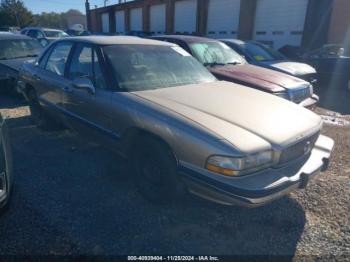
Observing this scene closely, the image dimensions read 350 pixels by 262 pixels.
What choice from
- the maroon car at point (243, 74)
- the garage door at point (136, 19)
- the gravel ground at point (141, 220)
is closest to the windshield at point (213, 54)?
the maroon car at point (243, 74)

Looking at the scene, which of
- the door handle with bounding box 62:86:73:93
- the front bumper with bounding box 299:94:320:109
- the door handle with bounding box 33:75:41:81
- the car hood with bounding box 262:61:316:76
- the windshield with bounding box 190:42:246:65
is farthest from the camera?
the car hood with bounding box 262:61:316:76

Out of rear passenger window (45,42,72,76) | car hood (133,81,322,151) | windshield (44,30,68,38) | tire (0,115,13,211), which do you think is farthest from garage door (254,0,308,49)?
tire (0,115,13,211)

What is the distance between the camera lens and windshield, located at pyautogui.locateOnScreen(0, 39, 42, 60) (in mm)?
7371

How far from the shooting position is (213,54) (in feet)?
21.1

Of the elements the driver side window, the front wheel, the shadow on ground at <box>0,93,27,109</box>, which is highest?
the driver side window

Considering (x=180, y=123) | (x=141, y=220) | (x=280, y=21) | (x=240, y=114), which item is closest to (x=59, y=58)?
(x=180, y=123)

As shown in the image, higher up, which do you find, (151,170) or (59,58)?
(59,58)

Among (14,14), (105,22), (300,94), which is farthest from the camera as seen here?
(14,14)

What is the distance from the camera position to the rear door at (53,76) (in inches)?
157

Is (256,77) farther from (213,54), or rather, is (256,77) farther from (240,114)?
(240,114)

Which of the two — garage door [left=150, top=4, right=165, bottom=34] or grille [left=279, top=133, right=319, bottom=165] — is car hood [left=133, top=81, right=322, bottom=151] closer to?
grille [left=279, top=133, right=319, bottom=165]

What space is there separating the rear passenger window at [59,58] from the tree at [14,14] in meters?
47.2

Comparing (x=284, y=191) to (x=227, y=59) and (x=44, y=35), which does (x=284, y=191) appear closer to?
(x=227, y=59)

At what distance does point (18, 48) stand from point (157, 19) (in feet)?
60.7
